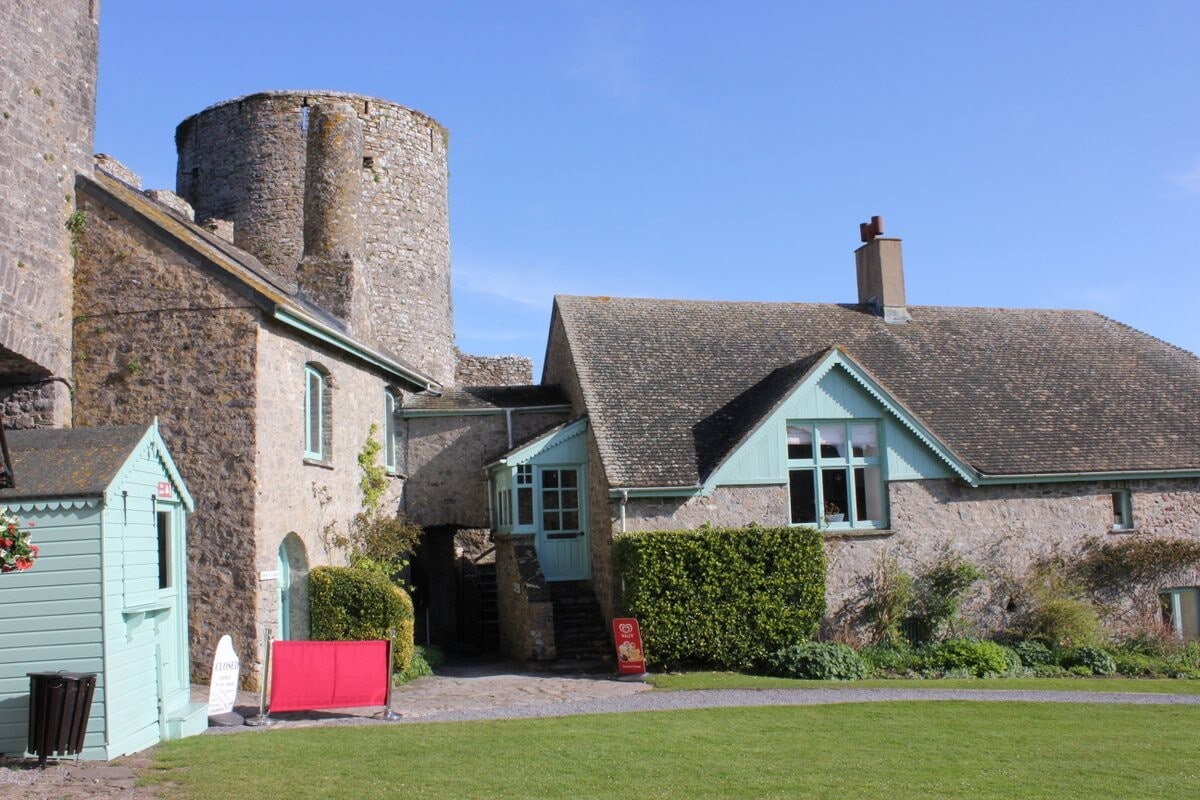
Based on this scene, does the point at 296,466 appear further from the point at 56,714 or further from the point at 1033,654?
the point at 1033,654

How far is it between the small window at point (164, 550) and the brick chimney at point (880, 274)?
18010mm

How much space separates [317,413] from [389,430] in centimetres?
456

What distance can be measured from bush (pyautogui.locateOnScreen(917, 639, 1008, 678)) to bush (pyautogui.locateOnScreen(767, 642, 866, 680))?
1.35 metres

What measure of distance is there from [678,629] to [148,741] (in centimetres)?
899

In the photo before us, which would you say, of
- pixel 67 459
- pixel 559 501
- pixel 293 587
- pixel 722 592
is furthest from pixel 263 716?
pixel 559 501

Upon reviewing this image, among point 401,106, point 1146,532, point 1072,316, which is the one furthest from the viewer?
point 401,106

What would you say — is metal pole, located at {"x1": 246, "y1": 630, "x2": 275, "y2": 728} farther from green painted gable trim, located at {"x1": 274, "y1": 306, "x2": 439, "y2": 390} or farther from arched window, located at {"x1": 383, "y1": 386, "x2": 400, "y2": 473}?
arched window, located at {"x1": 383, "y1": 386, "x2": 400, "y2": 473}

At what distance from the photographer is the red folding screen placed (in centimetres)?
1288

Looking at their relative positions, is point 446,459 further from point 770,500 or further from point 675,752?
point 675,752

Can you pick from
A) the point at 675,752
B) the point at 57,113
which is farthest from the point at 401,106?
the point at 675,752

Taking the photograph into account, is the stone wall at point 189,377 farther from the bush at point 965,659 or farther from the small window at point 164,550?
the bush at point 965,659

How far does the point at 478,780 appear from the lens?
31.4ft

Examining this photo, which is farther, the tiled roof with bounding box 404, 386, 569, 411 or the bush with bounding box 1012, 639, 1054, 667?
the tiled roof with bounding box 404, 386, 569, 411

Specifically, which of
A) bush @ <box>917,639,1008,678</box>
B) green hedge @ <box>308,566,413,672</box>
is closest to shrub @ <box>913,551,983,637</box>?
bush @ <box>917,639,1008,678</box>
